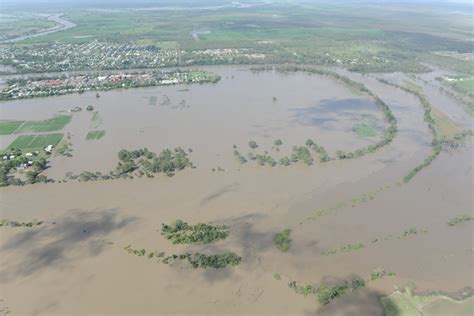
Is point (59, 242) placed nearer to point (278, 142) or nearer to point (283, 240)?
point (283, 240)

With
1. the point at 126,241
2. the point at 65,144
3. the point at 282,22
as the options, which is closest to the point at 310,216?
the point at 126,241

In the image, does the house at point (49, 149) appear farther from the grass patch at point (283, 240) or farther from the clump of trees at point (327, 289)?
the clump of trees at point (327, 289)

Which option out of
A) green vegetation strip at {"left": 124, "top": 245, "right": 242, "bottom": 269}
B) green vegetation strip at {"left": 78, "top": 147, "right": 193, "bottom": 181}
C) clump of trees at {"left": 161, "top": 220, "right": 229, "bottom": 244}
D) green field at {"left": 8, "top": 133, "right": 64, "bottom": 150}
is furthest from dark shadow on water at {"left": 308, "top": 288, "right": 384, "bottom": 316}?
green field at {"left": 8, "top": 133, "right": 64, "bottom": 150}

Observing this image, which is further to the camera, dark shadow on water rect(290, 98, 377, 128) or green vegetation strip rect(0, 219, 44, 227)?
dark shadow on water rect(290, 98, 377, 128)

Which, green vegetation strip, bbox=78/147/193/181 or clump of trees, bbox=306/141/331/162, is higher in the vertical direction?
clump of trees, bbox=306/141/331/162

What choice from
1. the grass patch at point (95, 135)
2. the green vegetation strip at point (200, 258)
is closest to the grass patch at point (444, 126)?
the green vegetation strip at point (200, 258)

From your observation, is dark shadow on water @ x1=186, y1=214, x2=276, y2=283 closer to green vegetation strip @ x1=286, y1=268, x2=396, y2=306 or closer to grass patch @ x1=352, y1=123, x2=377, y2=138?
green vegetation strip @ x1=286, y1=268, x2=396, y2=306
